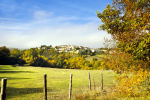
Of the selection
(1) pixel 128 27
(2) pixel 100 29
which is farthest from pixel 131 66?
Answer: (2) pixel 100 29

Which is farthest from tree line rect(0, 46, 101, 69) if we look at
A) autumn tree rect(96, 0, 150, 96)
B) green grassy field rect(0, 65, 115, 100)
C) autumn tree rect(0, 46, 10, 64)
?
autumn tree rect(96, 0, 150, 96)

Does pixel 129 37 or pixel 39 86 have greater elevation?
Answer: pixel 129 37

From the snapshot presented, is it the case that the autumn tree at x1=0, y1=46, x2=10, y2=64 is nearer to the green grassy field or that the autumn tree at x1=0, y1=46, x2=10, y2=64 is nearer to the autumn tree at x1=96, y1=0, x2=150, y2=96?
the green grassy field

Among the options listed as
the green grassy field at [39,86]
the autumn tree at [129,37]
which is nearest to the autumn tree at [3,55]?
the green grassy field at [39,86]

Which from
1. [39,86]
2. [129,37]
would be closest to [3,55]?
[39,86]

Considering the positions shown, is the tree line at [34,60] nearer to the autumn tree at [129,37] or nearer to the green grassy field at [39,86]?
the green grassy field at [39,86]

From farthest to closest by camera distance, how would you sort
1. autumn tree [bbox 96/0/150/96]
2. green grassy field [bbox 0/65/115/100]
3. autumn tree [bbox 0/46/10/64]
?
autumn tree [bbox 0/46/10/64], green grassy field [bbox 0/65/115/100], autumn tree [bbox 96/0/150/96]

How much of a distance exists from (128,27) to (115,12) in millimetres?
2154

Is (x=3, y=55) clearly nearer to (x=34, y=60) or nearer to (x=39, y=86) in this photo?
(x=34, y=60)

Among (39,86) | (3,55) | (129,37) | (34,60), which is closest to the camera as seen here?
(129,37)

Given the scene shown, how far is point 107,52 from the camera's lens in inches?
527

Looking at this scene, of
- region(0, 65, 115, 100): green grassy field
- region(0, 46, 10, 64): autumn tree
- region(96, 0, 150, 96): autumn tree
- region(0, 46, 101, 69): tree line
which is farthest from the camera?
region(0, 46, 101, 69): tree line

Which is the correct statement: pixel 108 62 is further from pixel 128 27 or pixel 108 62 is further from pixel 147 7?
pixel 147 7

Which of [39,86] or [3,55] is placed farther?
[3,55]
